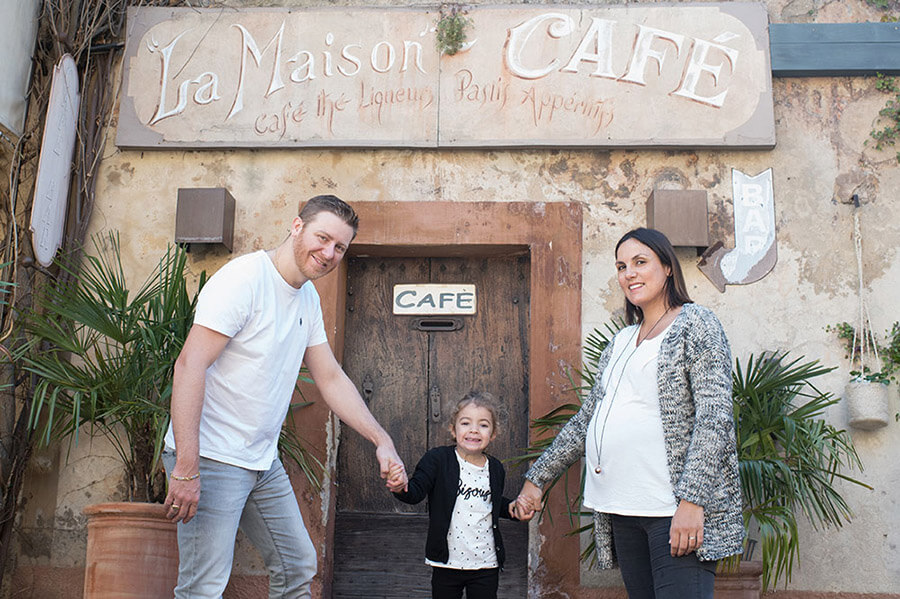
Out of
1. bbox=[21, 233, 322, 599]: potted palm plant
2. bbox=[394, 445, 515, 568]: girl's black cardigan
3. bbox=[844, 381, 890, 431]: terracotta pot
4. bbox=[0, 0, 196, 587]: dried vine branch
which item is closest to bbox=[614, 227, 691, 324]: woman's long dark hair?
bbox=[394, 445, 515, 568]: girl's black cardigan

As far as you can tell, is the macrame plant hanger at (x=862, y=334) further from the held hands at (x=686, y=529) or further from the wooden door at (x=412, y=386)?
the held hands at (x=686, y=529)

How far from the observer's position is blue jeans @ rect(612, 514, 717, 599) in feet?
8.64

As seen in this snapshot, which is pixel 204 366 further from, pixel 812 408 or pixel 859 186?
pixel 859 186

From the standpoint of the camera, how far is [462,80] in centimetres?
491

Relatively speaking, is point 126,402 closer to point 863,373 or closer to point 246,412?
point 246,412

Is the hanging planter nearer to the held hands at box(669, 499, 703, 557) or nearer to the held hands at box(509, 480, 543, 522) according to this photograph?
the held hands at box(509, 480, 543, 522)

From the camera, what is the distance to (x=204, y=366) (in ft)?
9.31

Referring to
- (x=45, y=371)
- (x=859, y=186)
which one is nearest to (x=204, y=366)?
(x=45, y=371)

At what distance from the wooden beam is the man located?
2.87 m

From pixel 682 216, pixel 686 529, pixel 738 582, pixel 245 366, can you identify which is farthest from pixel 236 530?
pixel 682 216

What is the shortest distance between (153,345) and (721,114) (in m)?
3.08

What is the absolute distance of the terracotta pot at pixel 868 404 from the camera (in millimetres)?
4328

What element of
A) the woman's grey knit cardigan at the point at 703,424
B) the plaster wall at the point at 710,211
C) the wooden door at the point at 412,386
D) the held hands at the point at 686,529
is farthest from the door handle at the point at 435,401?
the held hands at the point at 686,529

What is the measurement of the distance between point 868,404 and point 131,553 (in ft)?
11.2
